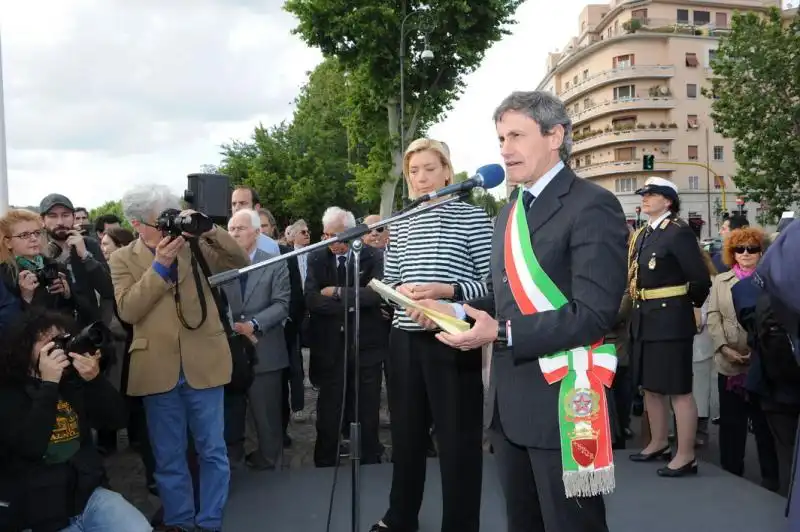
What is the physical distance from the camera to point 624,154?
6175cm

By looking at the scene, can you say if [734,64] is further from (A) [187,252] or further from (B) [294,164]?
(A) [187,252]

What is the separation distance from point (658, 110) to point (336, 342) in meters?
61.0

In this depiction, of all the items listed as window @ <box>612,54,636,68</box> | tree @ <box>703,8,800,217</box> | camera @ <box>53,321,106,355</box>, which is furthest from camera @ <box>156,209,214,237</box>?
window @ <box>612,54,636,68</box>

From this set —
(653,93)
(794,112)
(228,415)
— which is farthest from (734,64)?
(653,93)

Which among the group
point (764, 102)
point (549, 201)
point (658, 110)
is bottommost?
point (549, 201)

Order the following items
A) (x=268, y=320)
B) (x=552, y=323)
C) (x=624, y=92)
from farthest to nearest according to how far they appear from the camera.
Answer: (x=624, y=92) < (x=268, y=320) < (x=552, y=323)

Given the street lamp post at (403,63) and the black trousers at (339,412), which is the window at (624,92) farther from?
the black trousers at (339,412)

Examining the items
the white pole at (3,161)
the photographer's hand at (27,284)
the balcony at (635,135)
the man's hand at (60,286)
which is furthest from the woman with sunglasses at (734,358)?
the balcony at (635,135)

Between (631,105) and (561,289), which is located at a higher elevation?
(631,105)

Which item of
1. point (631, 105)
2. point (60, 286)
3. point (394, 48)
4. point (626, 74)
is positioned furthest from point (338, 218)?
point (626, 74)

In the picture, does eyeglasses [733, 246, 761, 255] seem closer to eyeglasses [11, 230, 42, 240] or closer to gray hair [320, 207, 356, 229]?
gray hair [320, 207, 356, 229]

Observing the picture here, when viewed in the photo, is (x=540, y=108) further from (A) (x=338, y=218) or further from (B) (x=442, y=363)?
(A) (x=338, y=218)

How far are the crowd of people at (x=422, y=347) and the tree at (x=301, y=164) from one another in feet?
79.4

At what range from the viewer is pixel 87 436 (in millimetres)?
3139
